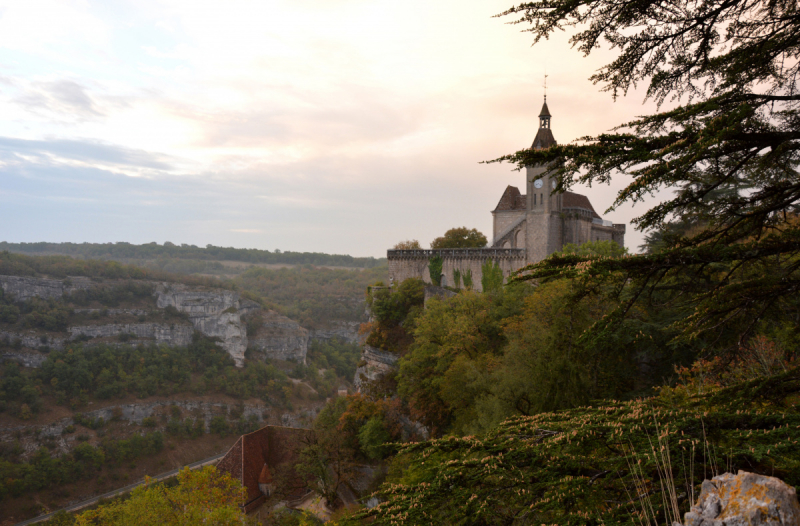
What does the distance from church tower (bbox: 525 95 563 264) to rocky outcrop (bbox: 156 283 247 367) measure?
89.3 meters

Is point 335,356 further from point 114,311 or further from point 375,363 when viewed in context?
point 375,363

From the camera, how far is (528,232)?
32.4 m

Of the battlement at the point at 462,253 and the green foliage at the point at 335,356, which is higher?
the battlement at the point at 462,253

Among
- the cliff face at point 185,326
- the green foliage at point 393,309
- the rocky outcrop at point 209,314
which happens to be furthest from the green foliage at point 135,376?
the green foliage at point 393,309

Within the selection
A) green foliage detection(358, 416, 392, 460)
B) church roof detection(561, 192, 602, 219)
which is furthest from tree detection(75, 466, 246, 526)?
church roof detection(561, 192, 602, 219)

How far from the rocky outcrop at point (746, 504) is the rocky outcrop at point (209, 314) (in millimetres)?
111649

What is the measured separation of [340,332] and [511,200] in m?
101

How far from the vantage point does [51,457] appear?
64.6 m

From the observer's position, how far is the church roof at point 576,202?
3393 cm

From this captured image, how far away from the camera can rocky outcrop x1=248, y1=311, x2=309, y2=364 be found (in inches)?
4456

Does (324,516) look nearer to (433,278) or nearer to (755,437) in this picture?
(433,278)

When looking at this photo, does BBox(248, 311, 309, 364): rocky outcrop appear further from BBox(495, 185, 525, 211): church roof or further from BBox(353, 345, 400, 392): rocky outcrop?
BBox(495, 185, 525, 211): church roof

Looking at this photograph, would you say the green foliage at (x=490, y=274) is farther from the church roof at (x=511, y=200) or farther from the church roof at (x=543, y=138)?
the church roof at (x=543, y=138)

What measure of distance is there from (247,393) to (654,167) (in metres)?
98.9
